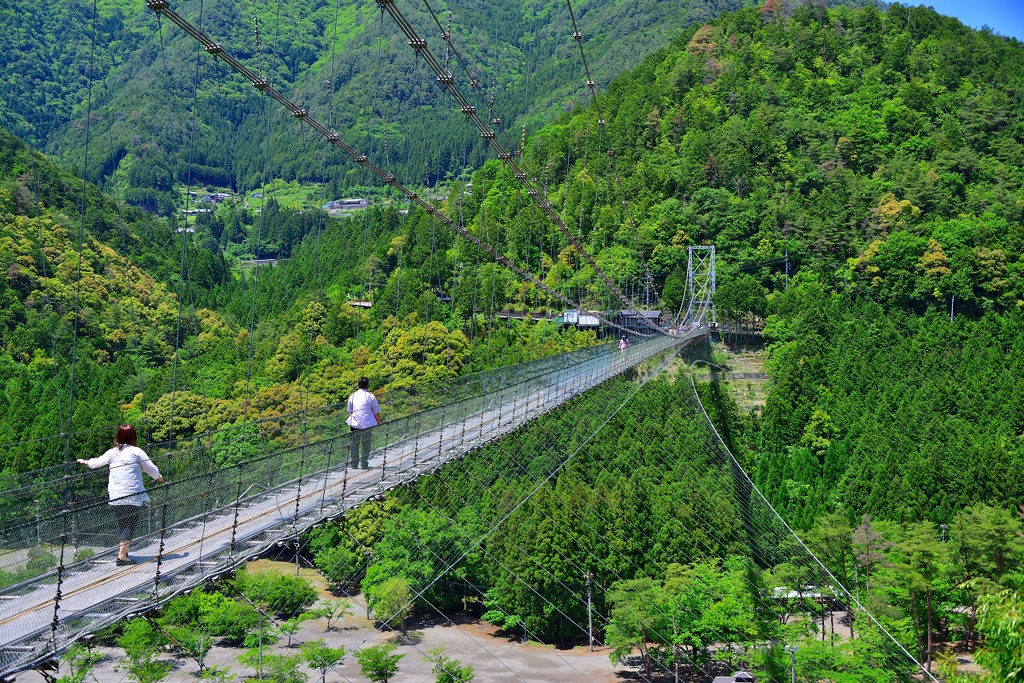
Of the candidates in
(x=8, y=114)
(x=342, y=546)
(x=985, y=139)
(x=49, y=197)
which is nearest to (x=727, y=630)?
(x=342, y=546)

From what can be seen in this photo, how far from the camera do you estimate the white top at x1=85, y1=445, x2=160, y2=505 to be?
7441 millimetres

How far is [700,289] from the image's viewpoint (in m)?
49.5

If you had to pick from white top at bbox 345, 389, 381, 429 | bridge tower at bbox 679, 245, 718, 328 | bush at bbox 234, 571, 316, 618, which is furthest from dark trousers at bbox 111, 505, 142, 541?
bridge tower at bbox 679, 245, 718, 328

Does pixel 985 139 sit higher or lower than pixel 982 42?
lower

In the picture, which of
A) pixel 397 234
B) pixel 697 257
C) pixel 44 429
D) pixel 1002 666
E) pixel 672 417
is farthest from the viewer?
pixel 697 257

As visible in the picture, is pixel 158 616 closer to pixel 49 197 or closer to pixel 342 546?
pixel 342 546

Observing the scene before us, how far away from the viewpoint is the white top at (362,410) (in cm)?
1047

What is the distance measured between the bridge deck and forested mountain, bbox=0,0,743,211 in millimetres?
19299

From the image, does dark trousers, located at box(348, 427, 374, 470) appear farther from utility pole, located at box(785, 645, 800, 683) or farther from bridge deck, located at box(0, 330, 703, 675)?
utility pole, located at box(785, 645, 800, 683)

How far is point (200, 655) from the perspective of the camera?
23250 mm

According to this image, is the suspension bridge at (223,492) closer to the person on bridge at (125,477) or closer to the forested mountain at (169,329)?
the person on bridge at (125,477)

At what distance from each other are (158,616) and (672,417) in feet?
55.2

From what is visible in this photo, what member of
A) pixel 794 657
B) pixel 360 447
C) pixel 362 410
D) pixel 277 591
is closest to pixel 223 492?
pixel 362 410

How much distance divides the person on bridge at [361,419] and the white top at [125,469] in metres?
2.94
